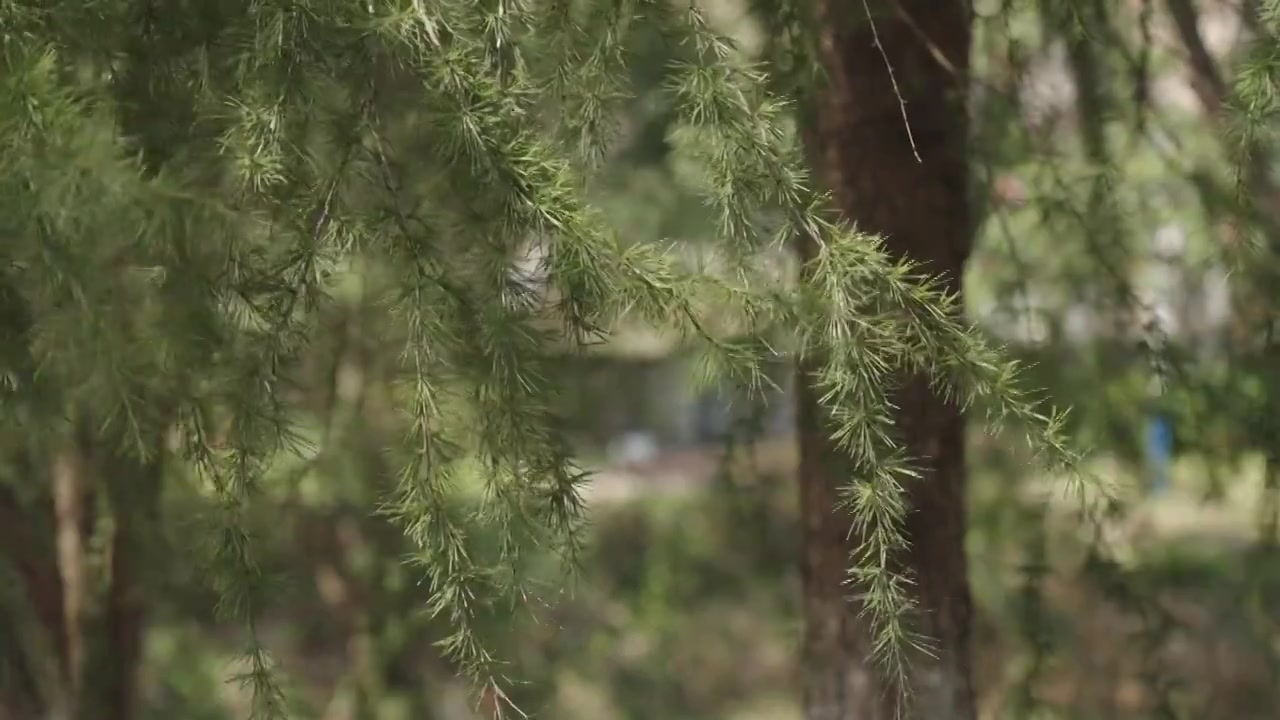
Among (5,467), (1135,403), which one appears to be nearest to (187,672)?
(5,467)

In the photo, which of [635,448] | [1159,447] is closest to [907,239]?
[1159,447]

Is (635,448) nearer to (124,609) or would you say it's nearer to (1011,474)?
(1011,474)

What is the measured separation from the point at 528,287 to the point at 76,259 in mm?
311

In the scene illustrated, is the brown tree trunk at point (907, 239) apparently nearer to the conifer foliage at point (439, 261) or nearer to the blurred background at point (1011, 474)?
the blurred background at point (1011, 474)

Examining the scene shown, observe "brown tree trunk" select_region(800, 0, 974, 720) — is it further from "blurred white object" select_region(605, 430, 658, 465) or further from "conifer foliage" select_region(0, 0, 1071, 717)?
"blurred white object" select_region(605, 430, 658, 465)

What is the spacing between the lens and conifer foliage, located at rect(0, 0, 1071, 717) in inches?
34.1

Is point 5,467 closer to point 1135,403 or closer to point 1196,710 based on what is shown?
point 1135,403

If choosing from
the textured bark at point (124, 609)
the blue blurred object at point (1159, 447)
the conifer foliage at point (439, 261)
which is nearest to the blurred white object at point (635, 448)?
the blue blurred object at point (1159, 447)

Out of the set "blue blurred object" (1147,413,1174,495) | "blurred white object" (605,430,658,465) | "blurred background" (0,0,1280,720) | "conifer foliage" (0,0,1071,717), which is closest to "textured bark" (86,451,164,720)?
"blurred background" (0,0,1280,720)

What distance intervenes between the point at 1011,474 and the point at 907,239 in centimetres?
132

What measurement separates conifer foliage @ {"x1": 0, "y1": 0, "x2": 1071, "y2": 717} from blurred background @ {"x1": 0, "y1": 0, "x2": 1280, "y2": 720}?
0.35 ft

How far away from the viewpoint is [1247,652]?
311 centimetres

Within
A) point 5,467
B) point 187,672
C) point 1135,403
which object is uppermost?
point 1135,403

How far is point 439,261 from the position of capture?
0.94 m
